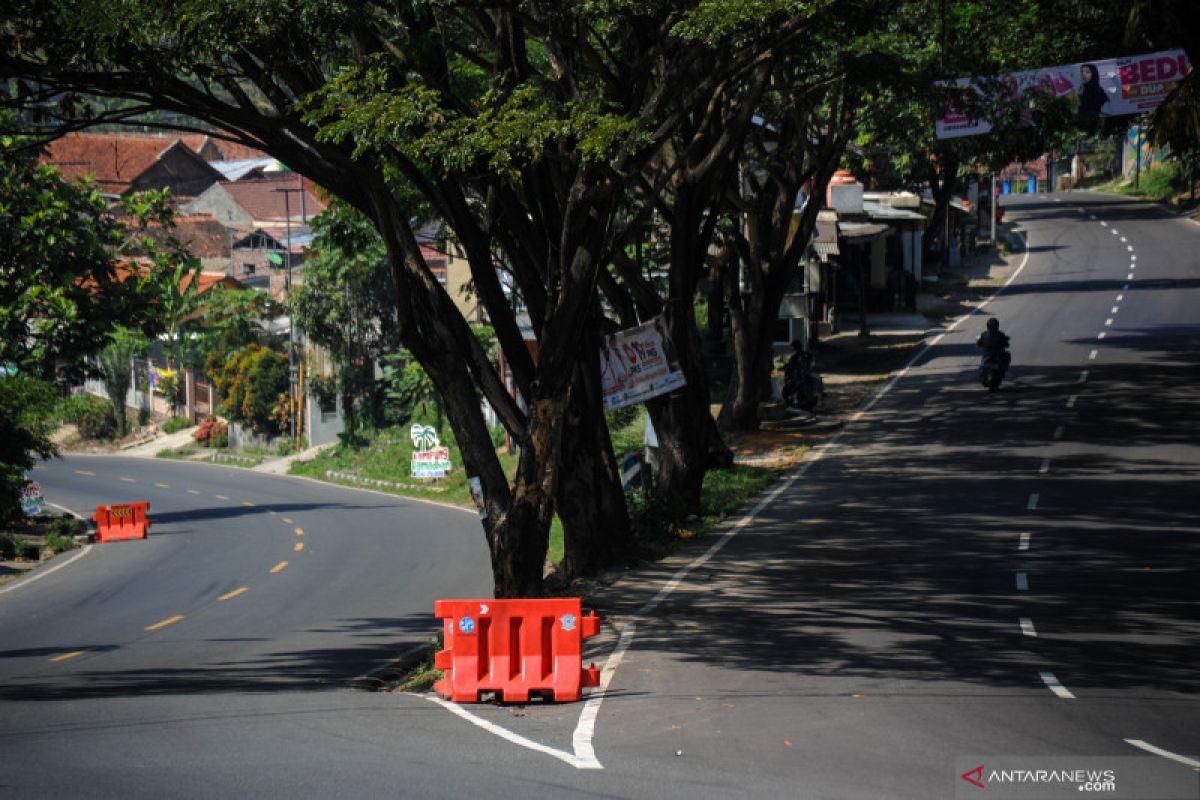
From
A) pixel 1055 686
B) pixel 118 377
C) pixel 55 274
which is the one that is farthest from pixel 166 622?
pixel 118 377

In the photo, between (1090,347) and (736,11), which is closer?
(736,11)

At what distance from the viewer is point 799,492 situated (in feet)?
82.7

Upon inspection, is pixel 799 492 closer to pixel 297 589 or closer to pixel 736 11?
pixel 297 589

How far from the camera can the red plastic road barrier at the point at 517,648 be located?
12133 millimetres

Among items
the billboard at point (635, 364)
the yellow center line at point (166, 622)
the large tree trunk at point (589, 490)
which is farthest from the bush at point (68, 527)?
the billboard at point (635, 364)

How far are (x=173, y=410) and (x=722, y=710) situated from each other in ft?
201

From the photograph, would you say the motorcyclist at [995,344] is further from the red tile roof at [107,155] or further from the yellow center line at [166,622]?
the red tile roof at [107,155]

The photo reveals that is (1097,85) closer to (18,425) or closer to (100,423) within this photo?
(18,425)

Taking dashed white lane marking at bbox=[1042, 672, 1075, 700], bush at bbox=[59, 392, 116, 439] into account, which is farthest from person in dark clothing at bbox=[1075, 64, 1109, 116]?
bush at bbox=[59, 392, 116, 439]

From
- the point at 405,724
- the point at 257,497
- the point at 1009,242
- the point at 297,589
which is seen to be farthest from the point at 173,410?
the point at 405,724

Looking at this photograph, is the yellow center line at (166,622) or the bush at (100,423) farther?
the bush at (100,423)

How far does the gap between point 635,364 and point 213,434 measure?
47.0m

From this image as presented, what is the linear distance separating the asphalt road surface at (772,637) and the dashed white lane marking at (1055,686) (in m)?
0.04

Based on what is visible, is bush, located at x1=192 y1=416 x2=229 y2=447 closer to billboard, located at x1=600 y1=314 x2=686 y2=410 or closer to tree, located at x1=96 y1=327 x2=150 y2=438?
tree, located at x1=96 y1=327 x2=150 y2=438
